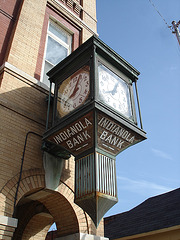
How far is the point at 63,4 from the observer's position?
28.6 feet

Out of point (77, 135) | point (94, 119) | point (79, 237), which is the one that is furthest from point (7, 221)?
point (94, 119)

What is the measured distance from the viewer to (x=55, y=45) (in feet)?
25.2

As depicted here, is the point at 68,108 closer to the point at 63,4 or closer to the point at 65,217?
the point at 65,217

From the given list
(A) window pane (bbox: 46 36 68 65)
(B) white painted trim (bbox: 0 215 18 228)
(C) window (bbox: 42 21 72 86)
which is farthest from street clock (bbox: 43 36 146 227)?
(A) window pane (bbox: 46 36 68 65)

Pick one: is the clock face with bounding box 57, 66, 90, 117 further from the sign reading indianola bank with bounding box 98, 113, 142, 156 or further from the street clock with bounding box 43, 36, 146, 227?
the sign reading indianola bank with bounding box 98, 113, 142, 156

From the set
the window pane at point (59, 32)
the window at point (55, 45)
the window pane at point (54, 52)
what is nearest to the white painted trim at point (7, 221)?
the window at point (55, 45)

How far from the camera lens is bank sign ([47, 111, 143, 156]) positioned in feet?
14.4

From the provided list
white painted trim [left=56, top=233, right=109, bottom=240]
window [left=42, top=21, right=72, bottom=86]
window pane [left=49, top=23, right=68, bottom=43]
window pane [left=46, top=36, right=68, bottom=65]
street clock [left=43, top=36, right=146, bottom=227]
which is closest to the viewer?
street clock [left=43, top=36, right=146, bottom=227]

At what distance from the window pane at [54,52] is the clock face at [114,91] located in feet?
8.35

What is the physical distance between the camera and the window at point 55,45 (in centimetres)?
715

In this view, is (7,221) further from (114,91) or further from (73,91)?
(114,91)

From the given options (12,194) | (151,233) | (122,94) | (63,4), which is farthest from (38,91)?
(151,233)

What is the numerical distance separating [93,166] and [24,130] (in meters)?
1.86

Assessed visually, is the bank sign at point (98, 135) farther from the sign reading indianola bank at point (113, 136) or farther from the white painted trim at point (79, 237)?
the white painted trim at point (79, 237)
